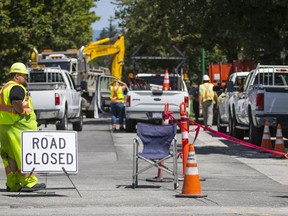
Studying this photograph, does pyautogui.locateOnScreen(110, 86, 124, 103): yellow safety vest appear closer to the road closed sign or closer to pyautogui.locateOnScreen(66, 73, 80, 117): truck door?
pyautogui.locateOnScreen(66, 73, 80, 117): truck door

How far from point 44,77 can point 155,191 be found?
18192 millimetres

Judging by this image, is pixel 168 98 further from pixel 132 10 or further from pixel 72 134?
pixel 132 10

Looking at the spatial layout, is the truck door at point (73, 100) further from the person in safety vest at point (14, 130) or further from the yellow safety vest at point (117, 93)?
the person in safety vest at point (14, 130)

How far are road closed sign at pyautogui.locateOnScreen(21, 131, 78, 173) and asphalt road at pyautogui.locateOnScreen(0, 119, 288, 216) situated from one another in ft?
1.22

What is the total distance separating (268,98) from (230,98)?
20.3 ft

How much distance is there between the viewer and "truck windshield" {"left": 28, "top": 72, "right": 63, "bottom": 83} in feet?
106

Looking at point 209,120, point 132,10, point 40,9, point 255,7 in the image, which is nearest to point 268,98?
point 255,7

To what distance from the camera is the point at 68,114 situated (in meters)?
31.2

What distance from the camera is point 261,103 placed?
23.0m

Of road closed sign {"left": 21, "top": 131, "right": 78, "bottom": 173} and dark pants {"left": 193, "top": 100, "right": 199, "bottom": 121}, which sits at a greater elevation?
road closed sign {"left": 21, "top": 131, "right": 78, "bottom": 173}

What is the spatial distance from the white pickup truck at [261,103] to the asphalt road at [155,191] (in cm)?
89

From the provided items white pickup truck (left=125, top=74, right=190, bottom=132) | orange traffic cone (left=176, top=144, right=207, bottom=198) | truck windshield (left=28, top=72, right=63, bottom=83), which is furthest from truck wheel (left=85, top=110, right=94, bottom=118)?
orange traffic cone (left=176, top=144, right=207, bottom=198)

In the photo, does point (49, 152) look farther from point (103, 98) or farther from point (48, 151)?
point (103, 98)

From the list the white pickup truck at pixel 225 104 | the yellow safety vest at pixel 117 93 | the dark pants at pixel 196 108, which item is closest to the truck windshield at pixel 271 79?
the white pickup truck at pixel 225 104
